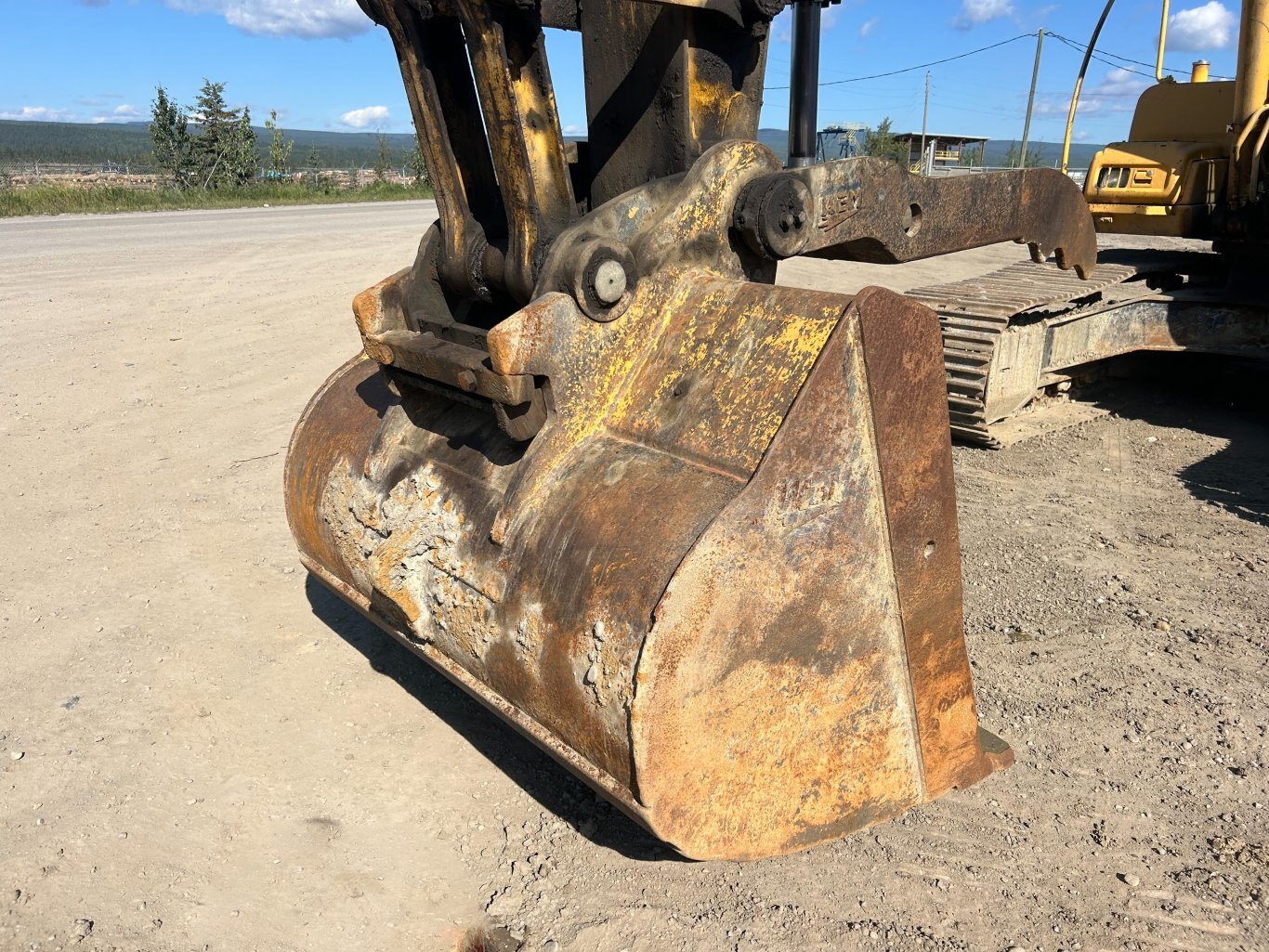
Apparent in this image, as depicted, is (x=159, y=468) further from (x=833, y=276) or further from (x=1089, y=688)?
(x=833, y=276)

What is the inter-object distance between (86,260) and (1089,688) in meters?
12.5

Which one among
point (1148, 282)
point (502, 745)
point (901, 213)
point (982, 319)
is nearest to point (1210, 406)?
point (1148, 282)

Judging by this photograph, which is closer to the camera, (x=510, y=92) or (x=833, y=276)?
(x=510, y=92)

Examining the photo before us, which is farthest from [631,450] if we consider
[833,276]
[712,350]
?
[833,276]

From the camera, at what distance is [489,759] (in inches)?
116

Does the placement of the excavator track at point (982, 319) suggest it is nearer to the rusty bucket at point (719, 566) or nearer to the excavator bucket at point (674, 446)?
the excavator bucket at point (674, 446)

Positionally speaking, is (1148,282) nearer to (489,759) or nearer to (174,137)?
(489,759)

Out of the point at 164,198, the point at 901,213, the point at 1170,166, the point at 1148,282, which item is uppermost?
the point at 901,213

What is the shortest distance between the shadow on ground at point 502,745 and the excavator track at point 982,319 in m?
3.21

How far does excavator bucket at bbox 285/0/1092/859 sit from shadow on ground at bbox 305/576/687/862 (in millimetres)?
527

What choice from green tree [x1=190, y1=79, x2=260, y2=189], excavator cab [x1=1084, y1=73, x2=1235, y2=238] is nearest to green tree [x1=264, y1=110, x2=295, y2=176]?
green tree [x1=190, y1=79, x2=260, y2=189]

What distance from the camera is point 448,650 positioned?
248 centimetres

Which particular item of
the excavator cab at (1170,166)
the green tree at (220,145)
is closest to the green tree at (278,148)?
the green tree at (220,145)

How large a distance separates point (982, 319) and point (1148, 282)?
202 cm
